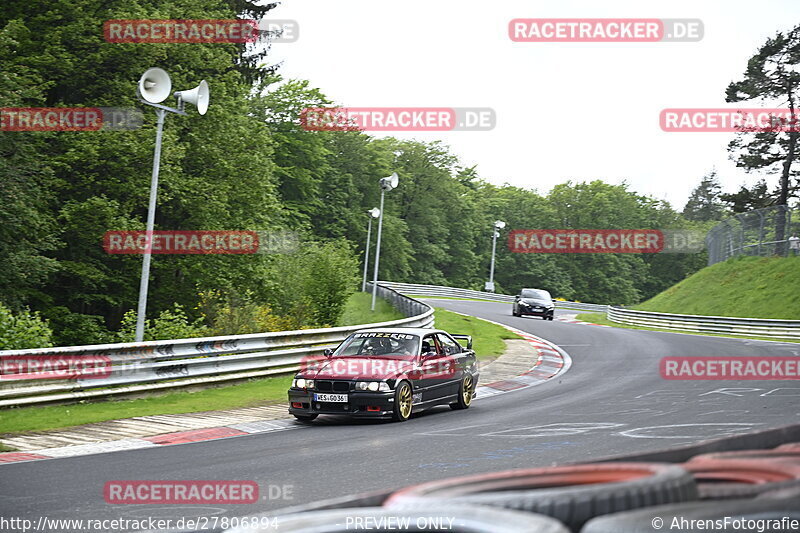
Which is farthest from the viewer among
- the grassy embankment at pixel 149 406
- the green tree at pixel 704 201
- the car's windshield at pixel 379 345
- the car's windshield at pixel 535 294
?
the green tree at pixel 704 201

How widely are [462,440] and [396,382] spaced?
2.34m

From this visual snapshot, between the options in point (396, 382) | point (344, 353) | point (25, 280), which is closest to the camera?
point (396, 382)

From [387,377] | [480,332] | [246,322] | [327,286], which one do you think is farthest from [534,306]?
[387,377]

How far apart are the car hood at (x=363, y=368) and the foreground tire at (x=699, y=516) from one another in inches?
432

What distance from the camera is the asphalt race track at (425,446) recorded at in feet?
24.7

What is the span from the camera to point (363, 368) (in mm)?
13562

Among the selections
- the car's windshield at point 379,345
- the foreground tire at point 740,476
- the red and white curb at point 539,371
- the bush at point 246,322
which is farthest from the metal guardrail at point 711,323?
the foreground tire at point 740,476

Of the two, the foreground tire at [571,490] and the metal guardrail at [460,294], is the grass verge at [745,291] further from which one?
the foreground tire at [571,490]

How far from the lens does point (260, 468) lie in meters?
8.85

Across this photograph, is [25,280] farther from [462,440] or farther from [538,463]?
[538,463]

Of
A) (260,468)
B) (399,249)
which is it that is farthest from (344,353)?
(399,249)

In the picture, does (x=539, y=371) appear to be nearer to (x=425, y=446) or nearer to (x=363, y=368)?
(x=363, y=368)

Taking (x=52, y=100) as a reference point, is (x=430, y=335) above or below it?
below

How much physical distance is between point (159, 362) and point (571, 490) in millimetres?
13205
